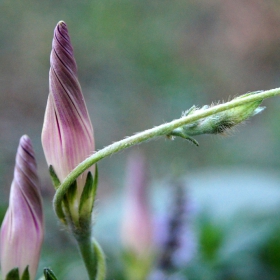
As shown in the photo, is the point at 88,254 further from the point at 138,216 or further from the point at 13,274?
the point at 138,216

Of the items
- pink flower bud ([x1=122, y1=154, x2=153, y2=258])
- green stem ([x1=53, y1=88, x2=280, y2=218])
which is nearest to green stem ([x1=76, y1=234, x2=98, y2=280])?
green stem ([x1=53, y1=88, x2=280, y2=218])

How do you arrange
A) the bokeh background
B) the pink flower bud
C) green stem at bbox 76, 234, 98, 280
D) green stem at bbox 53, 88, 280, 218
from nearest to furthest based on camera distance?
green stem at bbox 53, 88, 280, 218, green stem at bbox 76, 234, 98, 280, the pink flower bud, the bokeh background

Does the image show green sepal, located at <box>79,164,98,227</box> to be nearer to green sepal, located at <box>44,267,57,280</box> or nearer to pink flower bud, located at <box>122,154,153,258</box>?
green sepal, located at <box>44,267,57,280</box>

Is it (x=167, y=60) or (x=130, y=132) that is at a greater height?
(x=167, y=60)

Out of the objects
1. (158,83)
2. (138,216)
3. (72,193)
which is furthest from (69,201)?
(158,83)

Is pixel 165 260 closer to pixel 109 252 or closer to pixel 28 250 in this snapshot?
pixel 109 252

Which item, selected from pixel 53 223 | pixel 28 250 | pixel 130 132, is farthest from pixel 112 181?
pixel 28 250
